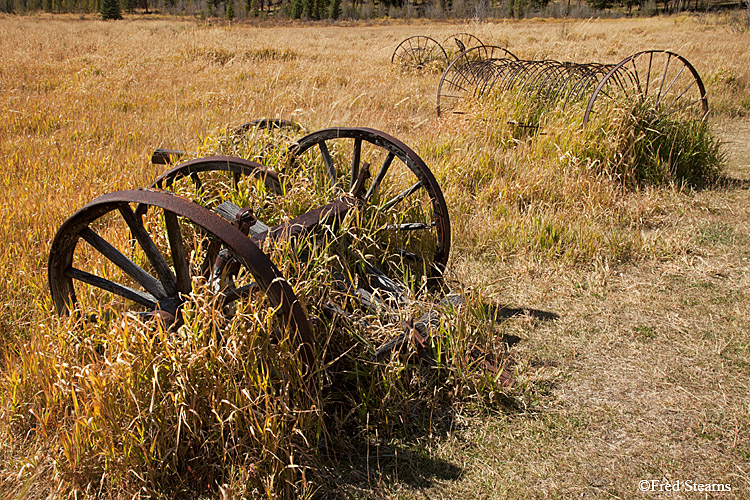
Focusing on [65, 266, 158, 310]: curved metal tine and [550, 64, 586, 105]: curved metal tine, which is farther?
[550, 64, 586, 105]: curved metal tine

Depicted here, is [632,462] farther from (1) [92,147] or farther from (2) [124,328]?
(1) [92,147]

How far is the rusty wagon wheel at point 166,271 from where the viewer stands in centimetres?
222

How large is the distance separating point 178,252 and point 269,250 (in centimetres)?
45

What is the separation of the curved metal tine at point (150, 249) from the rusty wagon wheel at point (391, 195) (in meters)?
1.29

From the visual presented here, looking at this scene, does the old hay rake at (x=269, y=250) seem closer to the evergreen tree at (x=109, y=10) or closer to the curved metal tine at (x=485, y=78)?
the curved metal tine at (x=485, y=78)

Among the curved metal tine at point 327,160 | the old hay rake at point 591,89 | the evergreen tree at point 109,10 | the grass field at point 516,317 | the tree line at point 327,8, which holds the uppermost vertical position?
the tree line at point 327,8

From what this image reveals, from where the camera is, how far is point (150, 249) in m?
2.53

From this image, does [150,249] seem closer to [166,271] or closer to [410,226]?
[166,271]

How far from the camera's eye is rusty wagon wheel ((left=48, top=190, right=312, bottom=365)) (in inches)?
87.5

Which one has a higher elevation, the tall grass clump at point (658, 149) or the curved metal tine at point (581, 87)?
the curved metal tine at point (581, 87)

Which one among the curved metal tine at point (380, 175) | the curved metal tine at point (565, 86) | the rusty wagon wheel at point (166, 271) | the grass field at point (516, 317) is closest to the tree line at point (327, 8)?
the curved metal tine at point (565, 86)

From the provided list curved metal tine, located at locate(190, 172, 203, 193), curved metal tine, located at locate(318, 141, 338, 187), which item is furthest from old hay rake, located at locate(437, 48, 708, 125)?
curved metal tine, located at locate(190, 172, 203, 193)

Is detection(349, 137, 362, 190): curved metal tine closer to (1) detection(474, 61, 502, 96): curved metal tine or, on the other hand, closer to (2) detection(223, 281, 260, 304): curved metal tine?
(2) detection(223, 281, 260, 304): curved metal tine

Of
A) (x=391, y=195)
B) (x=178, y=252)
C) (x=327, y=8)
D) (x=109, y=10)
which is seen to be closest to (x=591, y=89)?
(x=391, y=195)
